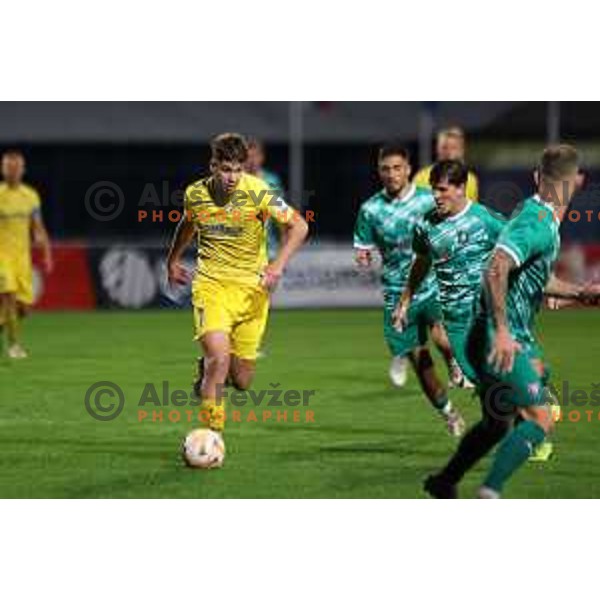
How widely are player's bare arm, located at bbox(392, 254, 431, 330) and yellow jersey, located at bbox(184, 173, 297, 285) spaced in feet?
2.88

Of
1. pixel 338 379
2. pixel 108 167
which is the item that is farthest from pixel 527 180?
pixel 338 379

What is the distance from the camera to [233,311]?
11.3 meters

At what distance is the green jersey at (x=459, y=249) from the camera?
10703 millimetres

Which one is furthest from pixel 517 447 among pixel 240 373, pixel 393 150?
pixel 393 150

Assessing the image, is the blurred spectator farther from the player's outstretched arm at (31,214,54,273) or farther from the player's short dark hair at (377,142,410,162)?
the player's short dark hair at (377,142,410,162)

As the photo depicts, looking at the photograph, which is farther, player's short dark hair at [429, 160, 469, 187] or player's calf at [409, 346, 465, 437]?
player's calf at [409, 346, 465, 437]

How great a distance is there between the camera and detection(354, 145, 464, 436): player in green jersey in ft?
41.3

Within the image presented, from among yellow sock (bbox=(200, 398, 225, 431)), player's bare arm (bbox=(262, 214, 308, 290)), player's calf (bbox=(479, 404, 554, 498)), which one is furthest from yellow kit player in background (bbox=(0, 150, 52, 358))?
player's calf (bbox=(479, 404, 554, 498))

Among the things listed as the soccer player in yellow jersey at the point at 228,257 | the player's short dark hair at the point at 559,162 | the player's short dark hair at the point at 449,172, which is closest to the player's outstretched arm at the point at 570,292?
the player's short dark hair at the point at 559,162

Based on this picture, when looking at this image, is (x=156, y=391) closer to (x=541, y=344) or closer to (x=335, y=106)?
(x=541, y=344)

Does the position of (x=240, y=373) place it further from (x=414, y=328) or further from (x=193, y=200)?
(x=414, y=328)

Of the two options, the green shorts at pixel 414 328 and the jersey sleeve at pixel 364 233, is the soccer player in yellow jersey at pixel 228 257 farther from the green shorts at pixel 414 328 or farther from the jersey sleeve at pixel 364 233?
the jersey sleeve at pixel 364 233

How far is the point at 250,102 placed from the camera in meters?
39.9

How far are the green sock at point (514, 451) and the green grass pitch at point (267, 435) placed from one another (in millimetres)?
990
